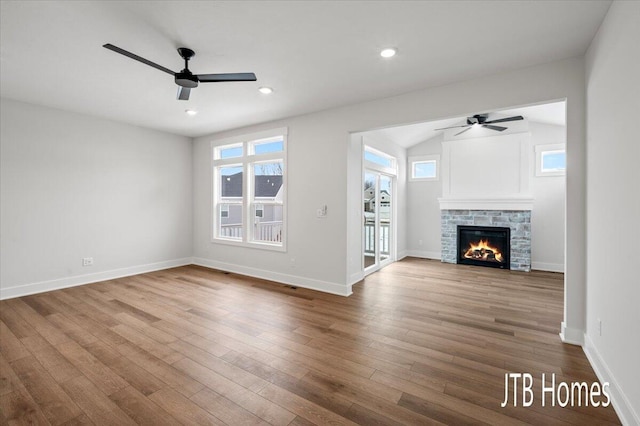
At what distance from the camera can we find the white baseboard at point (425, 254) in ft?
24.0

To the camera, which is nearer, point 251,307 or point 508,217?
point 251,307

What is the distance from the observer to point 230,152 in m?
6.10

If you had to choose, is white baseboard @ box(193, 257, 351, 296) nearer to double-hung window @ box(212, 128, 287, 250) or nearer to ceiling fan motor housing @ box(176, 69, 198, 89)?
double-hung window @ box(212, 128, 287, 250)

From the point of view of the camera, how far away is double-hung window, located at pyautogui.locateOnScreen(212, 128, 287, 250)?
5312 millimetres

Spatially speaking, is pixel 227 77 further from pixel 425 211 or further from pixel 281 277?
pixel 425 211

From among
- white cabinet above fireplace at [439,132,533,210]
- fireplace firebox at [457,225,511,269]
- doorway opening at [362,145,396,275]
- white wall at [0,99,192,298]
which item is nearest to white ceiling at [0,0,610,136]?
white wall at [0,99,192,298]

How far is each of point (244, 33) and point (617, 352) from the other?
3713 millimetres

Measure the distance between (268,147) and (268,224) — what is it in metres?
1.48

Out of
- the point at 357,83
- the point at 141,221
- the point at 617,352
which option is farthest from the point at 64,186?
the point at 617,352

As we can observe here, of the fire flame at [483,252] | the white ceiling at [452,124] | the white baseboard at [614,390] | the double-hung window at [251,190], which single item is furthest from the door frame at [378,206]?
the white baseboard at [614,390]

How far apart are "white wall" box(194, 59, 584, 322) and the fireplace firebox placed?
319 cm

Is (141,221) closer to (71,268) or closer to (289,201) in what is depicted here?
(71,268)

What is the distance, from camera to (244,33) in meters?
2.52

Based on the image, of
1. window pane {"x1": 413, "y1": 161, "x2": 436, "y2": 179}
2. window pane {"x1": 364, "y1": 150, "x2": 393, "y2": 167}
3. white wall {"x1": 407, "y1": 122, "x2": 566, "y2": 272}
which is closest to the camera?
window pane {"x1": 364, "y1": 150, "x2": 393, "y2": 167}
